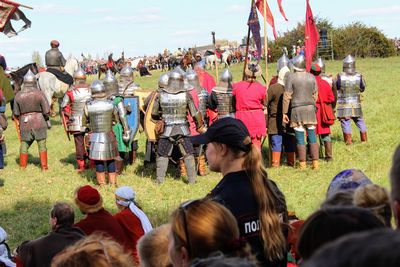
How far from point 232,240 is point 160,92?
22.6ft

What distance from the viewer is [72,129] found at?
1057 cm

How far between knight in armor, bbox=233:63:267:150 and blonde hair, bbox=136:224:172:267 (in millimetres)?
6399

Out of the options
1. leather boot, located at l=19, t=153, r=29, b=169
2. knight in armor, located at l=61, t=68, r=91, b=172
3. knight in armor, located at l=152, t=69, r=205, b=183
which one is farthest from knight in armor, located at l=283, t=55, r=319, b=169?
leather boot, located at l=19, t=153, r=29, b=169

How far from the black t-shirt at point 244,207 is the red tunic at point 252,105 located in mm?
6352

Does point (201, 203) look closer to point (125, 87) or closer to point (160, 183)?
point (160, 183)

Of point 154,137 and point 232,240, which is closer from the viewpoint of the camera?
point 232,240

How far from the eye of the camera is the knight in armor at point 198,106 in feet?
32.4

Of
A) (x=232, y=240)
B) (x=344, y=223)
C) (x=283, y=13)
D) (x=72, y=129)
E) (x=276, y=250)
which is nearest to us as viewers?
(x=344, y=223)

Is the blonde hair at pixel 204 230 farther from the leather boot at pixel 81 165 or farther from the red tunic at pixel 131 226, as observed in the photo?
the leather boot at pixel 81 165

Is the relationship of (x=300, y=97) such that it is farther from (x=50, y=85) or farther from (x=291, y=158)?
(x=50, y=85)

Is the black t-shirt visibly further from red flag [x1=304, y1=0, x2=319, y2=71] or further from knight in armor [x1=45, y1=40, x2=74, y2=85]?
knight in armor [x1=45, y1=40, x2=74, y2=85]

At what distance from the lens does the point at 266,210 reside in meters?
3.01

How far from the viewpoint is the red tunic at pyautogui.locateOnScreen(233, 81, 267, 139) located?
9.40 metres

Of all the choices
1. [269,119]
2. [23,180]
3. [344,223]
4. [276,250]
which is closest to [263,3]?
[269,119]
